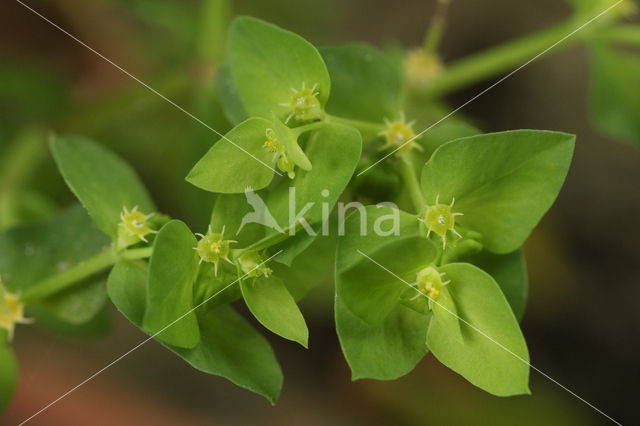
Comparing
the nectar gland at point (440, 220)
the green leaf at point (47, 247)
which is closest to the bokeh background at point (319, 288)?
the green leaf at point (47, 247)

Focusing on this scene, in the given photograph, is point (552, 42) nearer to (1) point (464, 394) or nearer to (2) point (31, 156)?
(1) point (464, 394)

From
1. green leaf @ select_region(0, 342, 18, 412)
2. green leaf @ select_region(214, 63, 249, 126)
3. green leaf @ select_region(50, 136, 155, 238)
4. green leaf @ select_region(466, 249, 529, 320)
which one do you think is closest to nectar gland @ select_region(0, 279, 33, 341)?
green leaf @ select_region(0, 342, 18, 412)

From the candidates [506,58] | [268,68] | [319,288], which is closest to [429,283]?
[268,68]

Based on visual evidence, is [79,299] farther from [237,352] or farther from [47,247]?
[237,352]

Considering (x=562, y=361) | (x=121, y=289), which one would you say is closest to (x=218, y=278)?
(x=121, y=289)

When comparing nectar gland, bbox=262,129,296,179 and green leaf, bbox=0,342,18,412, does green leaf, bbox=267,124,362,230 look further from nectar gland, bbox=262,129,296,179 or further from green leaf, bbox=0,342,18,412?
green leaf, bbox=0,342,18,412
